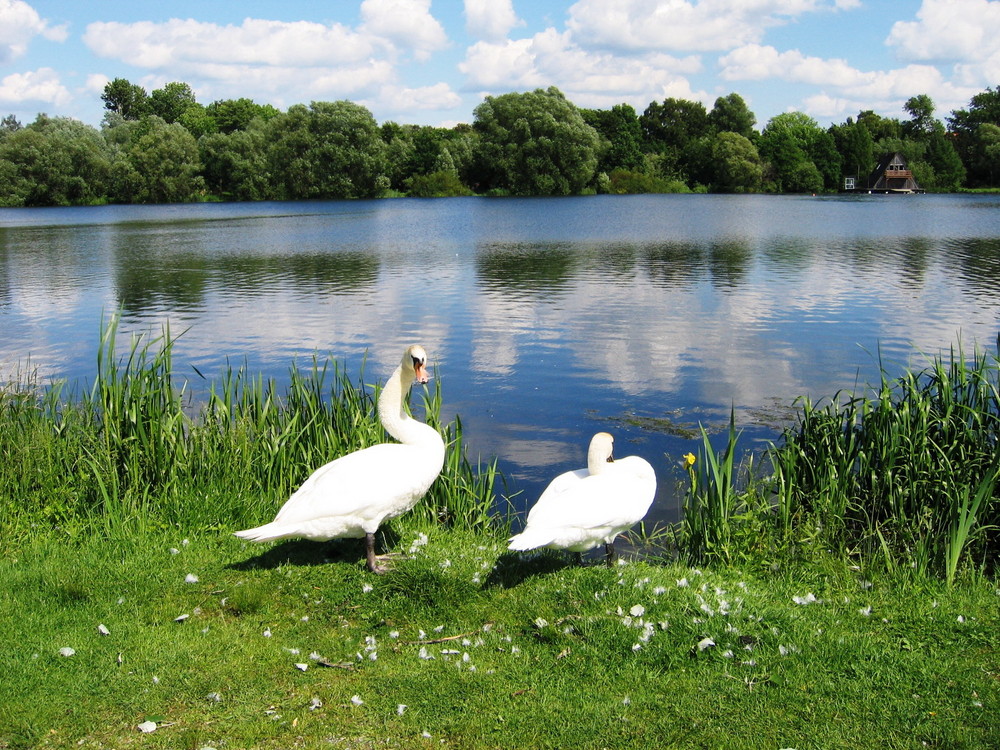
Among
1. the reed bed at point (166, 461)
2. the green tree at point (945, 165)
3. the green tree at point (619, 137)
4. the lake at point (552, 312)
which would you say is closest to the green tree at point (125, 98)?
the green tree at point (619, 137)

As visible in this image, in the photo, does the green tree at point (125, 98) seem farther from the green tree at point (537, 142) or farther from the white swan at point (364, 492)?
the white swan at point (364, 492)

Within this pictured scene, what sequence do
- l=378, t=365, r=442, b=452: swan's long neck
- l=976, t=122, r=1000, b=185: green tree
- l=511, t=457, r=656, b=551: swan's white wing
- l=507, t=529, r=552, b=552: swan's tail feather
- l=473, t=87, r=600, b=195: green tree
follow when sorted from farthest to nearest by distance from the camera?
l=976, t=122, r=1000, b=185: green tree → l=473, t=87, r=600, b=195: green tree → l=378, t=365, r=442, b=452: swan's long neck → l=511, t=457, r=656, b=551: swan's white wing → l=507, t=529, r=552, b=552: swan's tail feather

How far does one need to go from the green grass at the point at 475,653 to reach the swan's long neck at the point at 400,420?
2.98 feet

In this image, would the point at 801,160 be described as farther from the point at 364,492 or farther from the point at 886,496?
the point at 364,492

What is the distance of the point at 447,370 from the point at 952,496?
11545 mm

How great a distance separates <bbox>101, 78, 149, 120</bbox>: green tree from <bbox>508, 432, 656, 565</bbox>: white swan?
170944 mm

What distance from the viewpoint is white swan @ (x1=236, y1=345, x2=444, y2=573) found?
6.55 m

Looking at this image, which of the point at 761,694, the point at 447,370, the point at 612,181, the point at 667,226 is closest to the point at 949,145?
the point at 612,181

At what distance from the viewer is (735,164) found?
124 meters

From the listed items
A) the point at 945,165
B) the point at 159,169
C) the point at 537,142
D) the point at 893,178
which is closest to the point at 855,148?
the point at 893,178

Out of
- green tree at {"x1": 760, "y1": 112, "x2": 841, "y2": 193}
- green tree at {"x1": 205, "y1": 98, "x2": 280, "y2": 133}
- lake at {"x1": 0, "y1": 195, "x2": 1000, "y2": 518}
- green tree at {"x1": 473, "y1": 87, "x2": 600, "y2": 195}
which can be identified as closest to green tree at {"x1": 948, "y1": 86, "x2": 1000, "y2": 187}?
green tree at {"x1": 760, "y1": 112, "x2": 841, "y2": 193}

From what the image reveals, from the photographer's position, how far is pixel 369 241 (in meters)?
50.4

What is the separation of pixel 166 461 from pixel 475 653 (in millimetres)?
4412

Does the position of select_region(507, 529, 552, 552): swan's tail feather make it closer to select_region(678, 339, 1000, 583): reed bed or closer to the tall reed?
select_region(678, 339, 1000, 583): reed bed
